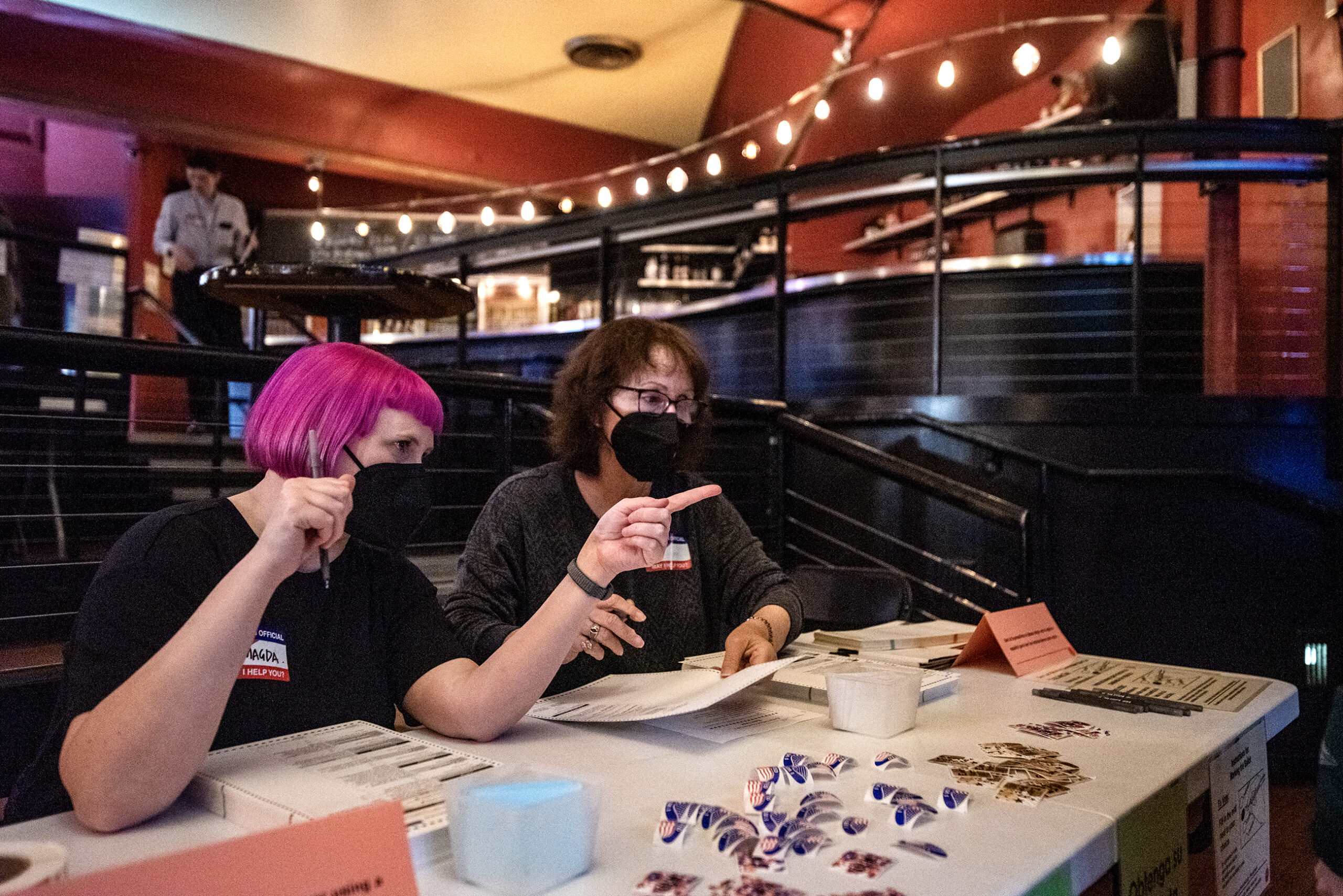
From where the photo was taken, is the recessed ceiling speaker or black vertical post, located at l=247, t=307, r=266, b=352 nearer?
black vertical post, located at l=247, t=307, r=266, b=352

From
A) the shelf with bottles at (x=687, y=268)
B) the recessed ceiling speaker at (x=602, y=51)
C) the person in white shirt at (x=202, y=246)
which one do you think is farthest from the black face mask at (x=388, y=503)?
the recessed ceiling speaker at (x=602, y=51)

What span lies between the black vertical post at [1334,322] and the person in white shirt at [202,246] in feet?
18.8

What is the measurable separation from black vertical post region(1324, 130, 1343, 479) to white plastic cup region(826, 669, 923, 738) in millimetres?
3682

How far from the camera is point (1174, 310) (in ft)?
16.8

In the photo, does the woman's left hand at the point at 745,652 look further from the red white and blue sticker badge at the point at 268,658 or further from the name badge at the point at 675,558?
the red white and blue sticker badge at the point at 268,658

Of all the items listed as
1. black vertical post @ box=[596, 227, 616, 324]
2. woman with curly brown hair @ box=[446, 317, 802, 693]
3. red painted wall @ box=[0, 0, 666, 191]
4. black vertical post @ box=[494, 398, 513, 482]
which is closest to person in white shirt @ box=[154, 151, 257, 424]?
red painted wall @ box=[0, 0, 666, 191]

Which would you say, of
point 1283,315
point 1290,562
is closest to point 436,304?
point 1290,562

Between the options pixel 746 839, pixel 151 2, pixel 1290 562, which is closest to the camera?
pixel 746 839

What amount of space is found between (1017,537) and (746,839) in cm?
334

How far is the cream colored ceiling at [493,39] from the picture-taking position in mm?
7383

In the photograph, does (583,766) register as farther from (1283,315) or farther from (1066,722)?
(1283,315)

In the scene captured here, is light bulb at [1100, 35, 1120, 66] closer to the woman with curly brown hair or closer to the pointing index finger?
the woman with curly brown hair

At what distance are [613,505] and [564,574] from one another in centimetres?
17

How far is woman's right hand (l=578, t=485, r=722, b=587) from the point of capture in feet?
3.75
